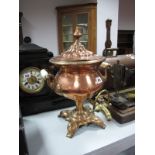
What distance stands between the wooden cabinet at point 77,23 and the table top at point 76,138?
0.83 m

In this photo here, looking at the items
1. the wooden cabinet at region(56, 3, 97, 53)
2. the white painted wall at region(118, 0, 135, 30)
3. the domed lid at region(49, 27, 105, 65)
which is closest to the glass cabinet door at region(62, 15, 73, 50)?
the wooden cabinet at region(56, 3, 97, 53)

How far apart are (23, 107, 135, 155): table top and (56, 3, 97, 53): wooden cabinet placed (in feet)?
2.74

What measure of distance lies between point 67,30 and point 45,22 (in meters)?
0.19

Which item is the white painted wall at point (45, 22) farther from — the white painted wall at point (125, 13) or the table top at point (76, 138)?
the table top at point (76, 138)

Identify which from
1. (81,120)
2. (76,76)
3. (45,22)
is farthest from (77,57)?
(45,22)

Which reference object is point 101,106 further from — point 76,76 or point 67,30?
point 67,30

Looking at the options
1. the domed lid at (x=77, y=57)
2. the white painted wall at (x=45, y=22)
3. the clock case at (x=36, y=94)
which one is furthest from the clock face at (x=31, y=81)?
the white painted wall at (x=45, y=22)

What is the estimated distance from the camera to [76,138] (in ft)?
1.79

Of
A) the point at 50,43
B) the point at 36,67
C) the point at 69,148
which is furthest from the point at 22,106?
the point at 50,43

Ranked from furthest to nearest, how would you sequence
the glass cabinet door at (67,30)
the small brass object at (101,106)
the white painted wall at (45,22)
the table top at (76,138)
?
the glass cabinet door at (67,30) < the white painted wall at (45,22) < the small brass object at (101,106) < the table top at (76,138)

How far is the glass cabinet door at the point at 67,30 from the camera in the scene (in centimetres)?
149
